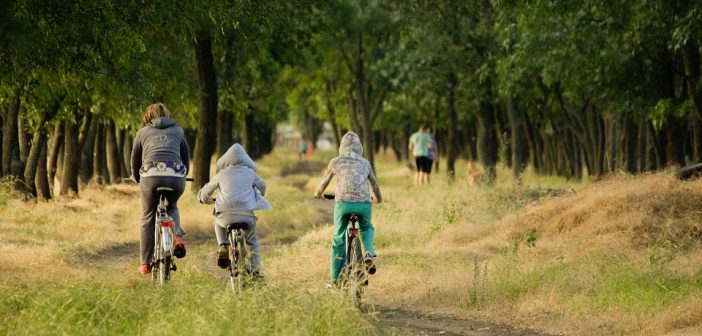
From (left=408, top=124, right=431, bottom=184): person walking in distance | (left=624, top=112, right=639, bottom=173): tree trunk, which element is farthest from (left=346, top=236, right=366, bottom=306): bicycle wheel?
(left=408, top=124, right=431, bottom=184): person walking in distance

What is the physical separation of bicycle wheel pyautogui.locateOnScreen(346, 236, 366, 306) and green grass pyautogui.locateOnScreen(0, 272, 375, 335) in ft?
4.84

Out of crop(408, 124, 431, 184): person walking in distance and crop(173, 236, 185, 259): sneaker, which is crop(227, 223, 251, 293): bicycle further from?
crop(408, 124, 431, 184): person walking in distance

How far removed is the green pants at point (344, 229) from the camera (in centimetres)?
1303

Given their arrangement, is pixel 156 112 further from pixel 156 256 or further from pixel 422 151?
pixel 422 151

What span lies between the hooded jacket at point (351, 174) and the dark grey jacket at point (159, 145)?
1537mm

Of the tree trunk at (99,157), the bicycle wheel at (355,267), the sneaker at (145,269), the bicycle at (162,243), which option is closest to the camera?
the bicycle wheel at (355,267)

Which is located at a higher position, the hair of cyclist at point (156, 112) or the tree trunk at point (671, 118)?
the tree trunk at point (671, 118)

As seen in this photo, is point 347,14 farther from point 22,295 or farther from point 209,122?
point 22,295

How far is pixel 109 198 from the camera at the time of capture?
2820 cm

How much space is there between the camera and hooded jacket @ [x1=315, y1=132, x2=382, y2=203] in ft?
42.9

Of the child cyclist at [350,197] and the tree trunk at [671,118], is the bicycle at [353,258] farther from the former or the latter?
the tree trunk at [671,118]

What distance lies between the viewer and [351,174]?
13148mm

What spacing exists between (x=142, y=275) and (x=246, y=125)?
1346 inches

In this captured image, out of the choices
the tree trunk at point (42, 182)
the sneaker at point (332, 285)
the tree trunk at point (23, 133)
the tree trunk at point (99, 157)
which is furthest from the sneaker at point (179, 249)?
the tree trunk at point (99, 157)
